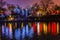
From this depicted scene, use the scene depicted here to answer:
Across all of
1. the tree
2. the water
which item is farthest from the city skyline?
the water

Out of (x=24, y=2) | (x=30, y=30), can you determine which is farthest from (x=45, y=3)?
(x=30, y=30)

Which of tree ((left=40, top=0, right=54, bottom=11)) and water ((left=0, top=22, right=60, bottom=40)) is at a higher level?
tree ((left=40, top=0, right=54, bottom=11))

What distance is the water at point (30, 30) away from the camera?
314 centimetres

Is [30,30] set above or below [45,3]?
below

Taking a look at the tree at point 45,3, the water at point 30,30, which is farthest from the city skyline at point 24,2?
the water at point 30,30

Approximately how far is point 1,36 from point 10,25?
0.55ft

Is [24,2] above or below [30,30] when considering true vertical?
above

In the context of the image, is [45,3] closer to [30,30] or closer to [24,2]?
[24,2]

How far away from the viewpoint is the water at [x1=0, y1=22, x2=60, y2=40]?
3141mm

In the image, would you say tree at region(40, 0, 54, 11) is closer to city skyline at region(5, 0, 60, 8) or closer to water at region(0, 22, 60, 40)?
city skyline at region(5, 0, 60, 8)

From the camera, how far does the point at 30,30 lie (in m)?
3.19

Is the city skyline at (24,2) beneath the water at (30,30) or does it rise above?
above

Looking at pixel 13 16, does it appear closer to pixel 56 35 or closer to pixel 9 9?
pixel 9 9

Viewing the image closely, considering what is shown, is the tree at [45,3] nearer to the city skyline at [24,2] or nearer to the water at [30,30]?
the city skyline at [24,2]
